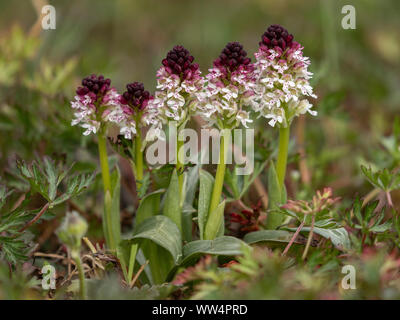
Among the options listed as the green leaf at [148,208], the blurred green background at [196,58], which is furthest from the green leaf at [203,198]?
the blurred green background at [196,58]

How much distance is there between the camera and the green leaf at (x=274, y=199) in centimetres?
178

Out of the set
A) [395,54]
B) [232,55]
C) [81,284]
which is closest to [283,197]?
[232,55]

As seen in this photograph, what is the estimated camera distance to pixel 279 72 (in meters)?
1.59

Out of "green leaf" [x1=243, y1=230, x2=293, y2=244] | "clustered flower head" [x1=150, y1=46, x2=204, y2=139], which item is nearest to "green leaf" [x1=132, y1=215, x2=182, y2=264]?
"green leaf" [x1=243, y1=230, x2=293, y2=244]

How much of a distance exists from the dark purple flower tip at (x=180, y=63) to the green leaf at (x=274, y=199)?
497mm

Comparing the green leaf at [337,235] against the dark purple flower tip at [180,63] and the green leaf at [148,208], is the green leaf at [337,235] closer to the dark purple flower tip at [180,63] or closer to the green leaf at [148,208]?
the green leaf at [148,208]

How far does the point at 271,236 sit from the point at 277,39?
0.73 metres

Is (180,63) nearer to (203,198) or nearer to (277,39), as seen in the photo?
(277,39)

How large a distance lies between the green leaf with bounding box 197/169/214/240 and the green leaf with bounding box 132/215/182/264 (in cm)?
10

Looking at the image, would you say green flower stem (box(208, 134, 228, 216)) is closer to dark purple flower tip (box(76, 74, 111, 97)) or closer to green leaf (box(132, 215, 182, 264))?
green leaf (box(132, 215, 182, 264))

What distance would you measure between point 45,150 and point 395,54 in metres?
3.11

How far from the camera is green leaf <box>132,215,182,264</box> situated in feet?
5.20

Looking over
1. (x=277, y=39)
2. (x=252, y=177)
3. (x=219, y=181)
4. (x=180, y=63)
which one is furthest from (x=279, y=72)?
(x=252, y=177)
